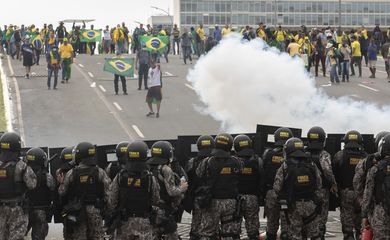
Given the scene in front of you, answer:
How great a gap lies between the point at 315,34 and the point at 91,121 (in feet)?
52.8

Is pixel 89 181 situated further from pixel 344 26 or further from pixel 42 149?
pixel 344 26

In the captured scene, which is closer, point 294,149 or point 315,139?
point 294,149

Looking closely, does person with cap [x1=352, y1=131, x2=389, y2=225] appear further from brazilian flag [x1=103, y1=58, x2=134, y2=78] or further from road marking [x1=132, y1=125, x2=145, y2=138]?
brazilian flag [x1=103, y1=58, x2=134, y2=78]

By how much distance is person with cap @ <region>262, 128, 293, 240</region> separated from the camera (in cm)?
1122

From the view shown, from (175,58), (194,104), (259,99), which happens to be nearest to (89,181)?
(259,99)

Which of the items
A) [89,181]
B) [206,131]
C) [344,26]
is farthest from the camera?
[344,26]

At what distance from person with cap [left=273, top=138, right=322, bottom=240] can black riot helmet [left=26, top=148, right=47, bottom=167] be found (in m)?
3.38

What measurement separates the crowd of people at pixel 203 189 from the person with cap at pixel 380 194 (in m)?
0.01

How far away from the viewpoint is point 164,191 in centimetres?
993

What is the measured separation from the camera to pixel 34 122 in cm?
2369

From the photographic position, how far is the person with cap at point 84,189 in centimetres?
1008

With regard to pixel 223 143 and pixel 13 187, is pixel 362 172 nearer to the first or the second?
pixel 223 143

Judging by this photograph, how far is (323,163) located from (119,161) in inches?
122

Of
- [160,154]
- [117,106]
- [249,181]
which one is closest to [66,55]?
[117,106]
